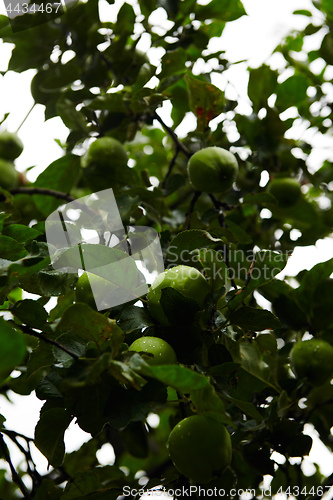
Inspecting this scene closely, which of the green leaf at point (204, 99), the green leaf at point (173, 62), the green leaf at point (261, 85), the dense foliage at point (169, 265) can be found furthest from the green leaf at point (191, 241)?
the green leaf at point (261, 85)

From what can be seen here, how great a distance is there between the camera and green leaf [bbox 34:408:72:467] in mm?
849

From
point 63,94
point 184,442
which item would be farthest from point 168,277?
point 63,94

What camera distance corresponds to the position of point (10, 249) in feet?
2.86

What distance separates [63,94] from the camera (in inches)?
56.5

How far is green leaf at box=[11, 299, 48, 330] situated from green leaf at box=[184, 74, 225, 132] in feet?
2.20

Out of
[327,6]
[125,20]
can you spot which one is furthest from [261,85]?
[125,20]

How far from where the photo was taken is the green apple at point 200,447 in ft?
2.48

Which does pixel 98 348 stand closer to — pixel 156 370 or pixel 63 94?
pixel 156 370

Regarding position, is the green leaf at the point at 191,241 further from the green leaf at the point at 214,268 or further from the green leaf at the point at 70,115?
the green leaf at the point at 70,115

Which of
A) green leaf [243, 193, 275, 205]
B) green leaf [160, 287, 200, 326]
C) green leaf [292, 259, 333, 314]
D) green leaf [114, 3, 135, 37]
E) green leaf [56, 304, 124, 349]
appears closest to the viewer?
green leaf [56, 304, 124, 349]

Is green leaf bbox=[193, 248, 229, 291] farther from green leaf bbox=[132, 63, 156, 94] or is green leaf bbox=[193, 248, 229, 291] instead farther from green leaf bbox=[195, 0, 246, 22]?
green leaf bbox=[195, 0, 246, 22]

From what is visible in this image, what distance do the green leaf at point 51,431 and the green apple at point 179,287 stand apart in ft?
0.80

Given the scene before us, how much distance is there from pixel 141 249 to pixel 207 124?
39 centimetres

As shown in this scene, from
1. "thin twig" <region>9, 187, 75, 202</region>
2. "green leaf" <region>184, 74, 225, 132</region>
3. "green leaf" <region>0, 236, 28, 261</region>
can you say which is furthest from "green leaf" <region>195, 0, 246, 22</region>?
"green leaf" <region>0, 236, 28, 261</region>
